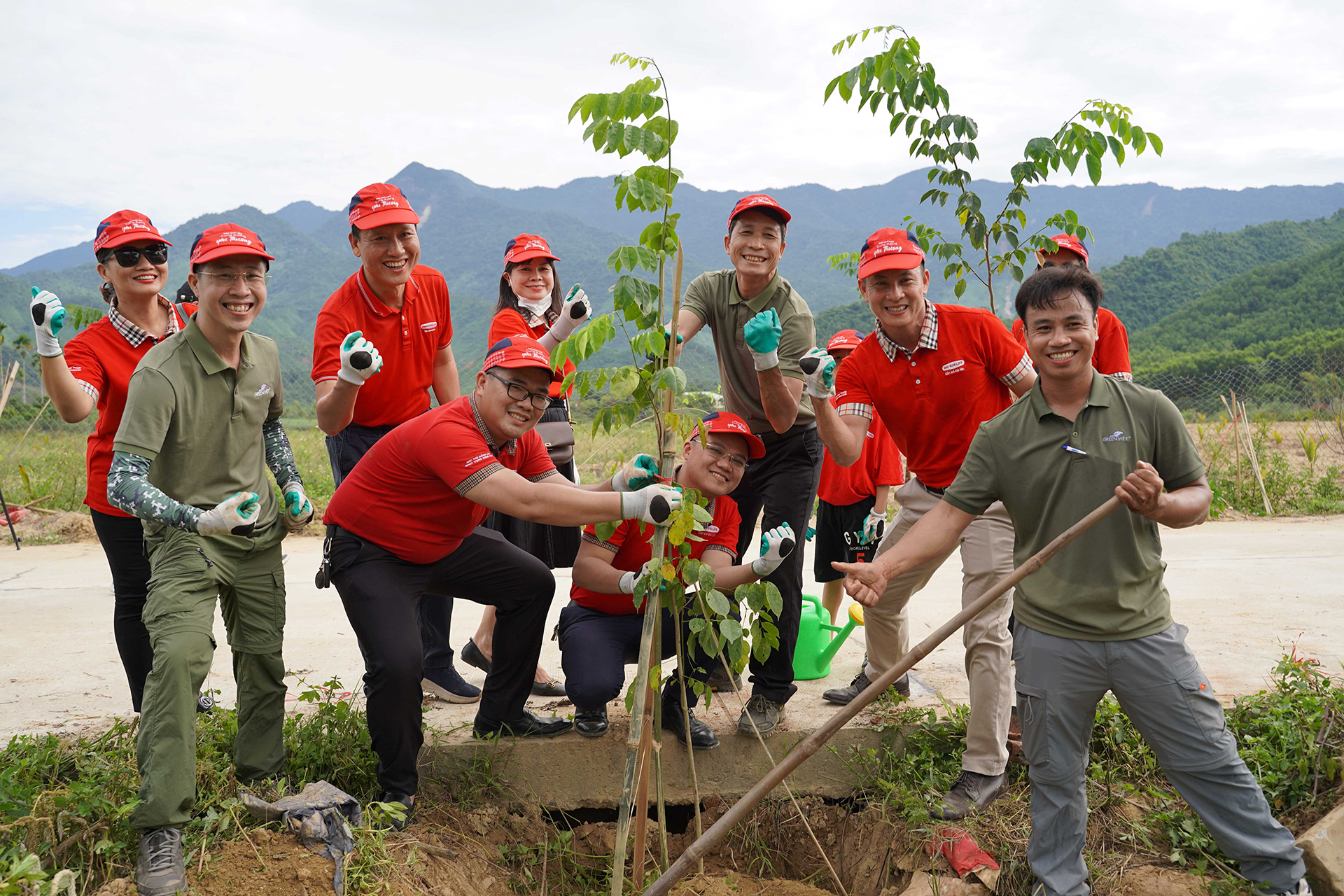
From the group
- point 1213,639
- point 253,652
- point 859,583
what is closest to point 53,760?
point 253,652

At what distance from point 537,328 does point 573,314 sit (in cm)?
47

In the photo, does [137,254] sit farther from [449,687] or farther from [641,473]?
[449,687]

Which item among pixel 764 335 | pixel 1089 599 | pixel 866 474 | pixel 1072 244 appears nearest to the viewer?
pixel 1089 599

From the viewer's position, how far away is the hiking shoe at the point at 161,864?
2.68 meters

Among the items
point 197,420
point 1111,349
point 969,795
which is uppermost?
point 1111,349

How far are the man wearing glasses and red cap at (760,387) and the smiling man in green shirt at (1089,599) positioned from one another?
949 mm

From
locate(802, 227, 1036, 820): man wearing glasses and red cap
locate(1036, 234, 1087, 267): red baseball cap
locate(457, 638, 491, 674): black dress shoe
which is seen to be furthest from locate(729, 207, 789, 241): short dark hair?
locate(457, 638, 491, 674): black dress shoe

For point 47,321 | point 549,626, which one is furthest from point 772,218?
point 549,626

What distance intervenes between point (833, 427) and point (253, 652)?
236 centimetres

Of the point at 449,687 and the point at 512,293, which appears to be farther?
the point at 449,687

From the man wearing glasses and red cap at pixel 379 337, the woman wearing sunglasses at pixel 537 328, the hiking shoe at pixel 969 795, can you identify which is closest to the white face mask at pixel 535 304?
the woman wearing sunglasses at pixel 537 328

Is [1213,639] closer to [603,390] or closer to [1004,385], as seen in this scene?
[1004,385]

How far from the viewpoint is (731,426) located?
3.54 metres

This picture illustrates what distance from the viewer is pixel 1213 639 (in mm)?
5324
